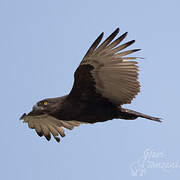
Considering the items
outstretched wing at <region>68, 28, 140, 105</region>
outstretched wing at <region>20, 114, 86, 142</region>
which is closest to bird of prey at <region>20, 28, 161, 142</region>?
outstretched wing at <region>68, 28, 140, 105</region>

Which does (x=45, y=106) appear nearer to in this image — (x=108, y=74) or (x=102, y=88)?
(x=102, y=88)

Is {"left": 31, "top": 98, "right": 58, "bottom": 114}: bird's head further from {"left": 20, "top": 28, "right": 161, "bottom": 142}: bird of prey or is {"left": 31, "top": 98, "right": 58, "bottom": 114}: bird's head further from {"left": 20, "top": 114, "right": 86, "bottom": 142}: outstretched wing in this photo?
{"left": 20, "top": 114, "right": 86, "bottom": 142}: outstretched wing

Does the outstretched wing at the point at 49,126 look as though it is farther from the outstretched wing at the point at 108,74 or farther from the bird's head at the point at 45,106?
the outstretched wing at the point at 108,74

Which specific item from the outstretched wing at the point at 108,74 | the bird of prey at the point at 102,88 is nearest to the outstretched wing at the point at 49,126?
the bird of prey at the point at 102,88

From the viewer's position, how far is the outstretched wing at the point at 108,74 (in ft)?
30.0

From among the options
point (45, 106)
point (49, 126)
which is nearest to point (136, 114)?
point (45, 106)

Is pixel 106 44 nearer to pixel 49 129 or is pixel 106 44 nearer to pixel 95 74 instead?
pixel 95 74

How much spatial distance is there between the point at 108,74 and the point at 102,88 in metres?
0.32

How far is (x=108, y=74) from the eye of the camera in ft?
30.6

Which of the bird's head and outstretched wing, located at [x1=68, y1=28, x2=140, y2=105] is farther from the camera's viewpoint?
the bird's head

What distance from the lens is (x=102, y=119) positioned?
966cm

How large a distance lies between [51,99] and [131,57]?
5.38 feet

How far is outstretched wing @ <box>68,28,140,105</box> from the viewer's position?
30.0 ft

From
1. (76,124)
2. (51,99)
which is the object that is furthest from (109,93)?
(76,124)
